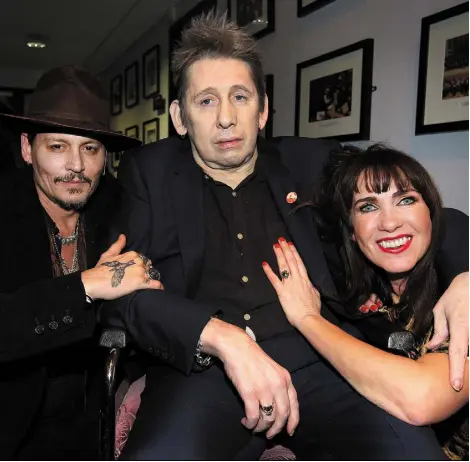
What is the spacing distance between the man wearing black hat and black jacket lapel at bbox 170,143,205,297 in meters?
0.15

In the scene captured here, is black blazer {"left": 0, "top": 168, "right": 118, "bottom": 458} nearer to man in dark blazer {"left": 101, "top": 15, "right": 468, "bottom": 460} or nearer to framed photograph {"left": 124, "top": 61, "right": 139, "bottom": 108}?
man in dark blazer {"left": 101, "top": 15, "right": 468, "bottom": 460}

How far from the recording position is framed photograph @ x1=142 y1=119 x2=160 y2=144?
7.04 metres

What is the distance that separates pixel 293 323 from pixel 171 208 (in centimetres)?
65

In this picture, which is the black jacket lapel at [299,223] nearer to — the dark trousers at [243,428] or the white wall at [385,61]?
the dark trousers at [243,428]

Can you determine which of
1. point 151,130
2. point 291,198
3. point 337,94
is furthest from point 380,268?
point 151,130

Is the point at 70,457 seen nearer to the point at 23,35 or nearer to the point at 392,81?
the point at 392,81

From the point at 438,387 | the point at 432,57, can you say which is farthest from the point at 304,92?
the point at 438,387

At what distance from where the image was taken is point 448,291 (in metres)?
1.67

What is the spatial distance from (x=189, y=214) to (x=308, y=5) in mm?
2463

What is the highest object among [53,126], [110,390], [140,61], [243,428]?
[140,61]

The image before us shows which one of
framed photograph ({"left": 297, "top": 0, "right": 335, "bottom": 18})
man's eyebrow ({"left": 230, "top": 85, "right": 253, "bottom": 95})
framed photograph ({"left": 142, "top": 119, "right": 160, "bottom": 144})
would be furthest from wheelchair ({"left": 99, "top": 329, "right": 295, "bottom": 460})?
framed photograph ({"left": 142, "top": 119, "right": 160, "bottom": 144})

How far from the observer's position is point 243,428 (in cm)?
165

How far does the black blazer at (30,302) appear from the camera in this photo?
178 centimetres

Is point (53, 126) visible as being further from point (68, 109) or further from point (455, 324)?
point (455, 324)
